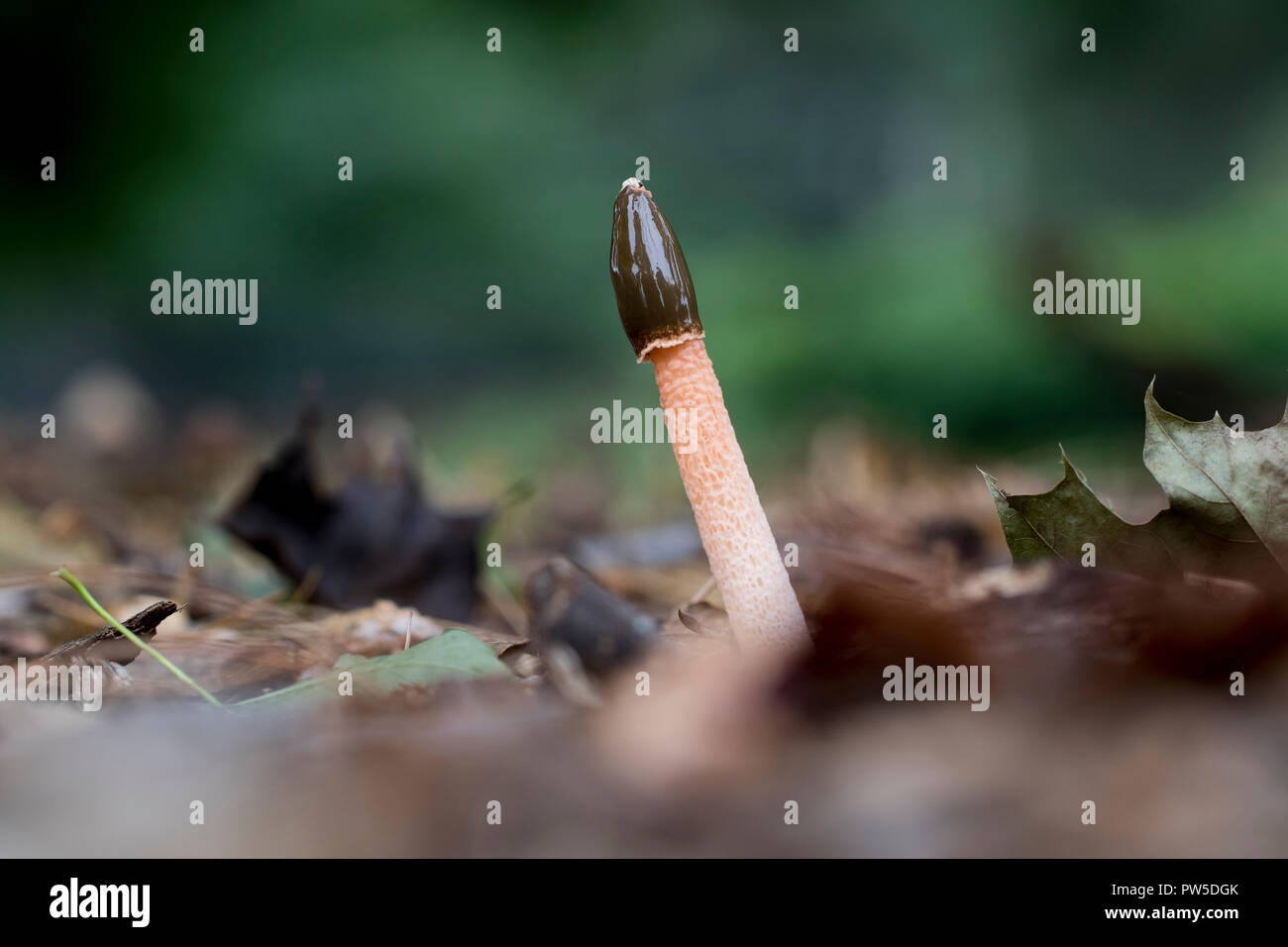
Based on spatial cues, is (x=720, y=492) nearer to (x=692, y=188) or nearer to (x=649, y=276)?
(x=649, y=276)

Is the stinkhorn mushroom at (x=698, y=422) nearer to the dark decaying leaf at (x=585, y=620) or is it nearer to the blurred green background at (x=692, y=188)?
the dark decaying leaf at (x=585, y=620)

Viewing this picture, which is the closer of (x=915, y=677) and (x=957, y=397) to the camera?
(x=915, y=677)

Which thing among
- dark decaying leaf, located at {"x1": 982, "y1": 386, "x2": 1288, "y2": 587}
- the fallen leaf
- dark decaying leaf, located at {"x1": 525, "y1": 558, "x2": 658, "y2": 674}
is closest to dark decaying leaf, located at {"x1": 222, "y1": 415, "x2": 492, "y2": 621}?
dark decaying leaf, located at {"x1": 525, "y1": 558, "x2": 658, "y2": 674}

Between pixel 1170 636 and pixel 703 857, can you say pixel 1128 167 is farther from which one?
pixel 703 857

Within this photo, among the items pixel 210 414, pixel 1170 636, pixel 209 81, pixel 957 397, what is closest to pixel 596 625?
pixel 1170 636

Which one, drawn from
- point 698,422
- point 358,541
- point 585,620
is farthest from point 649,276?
point 358,541

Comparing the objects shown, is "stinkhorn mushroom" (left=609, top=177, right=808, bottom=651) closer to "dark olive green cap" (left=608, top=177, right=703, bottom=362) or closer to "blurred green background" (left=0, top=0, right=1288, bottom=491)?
"dark olive green cap" (left=608, top=177, right=703, bottom=362)
